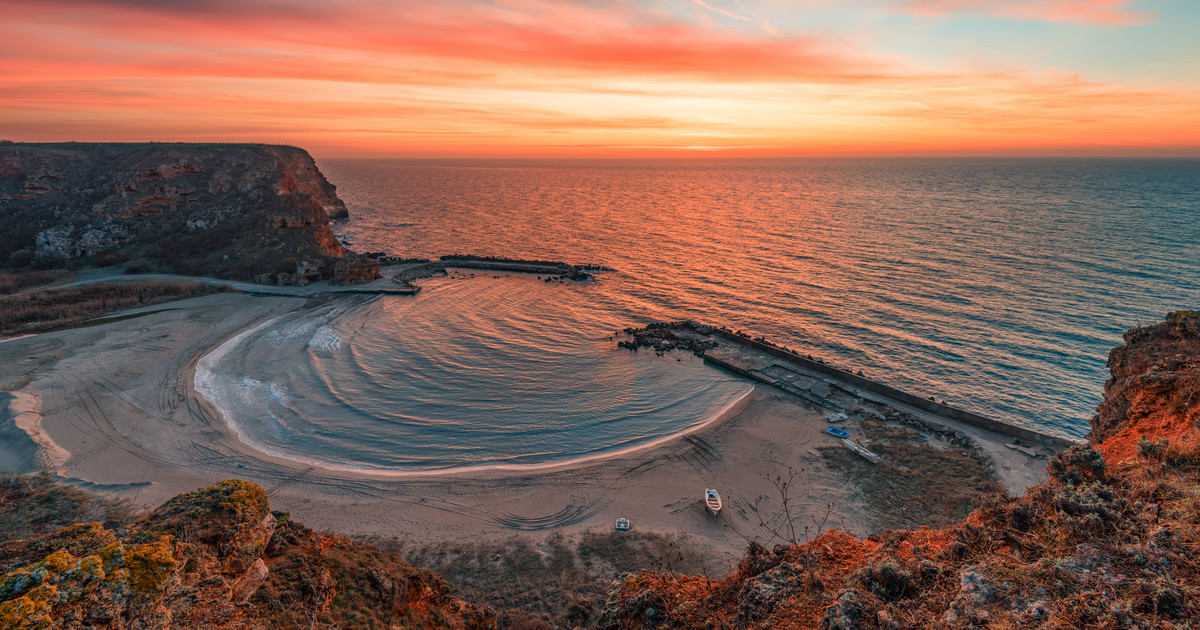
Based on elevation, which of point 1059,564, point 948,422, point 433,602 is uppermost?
point 1059,564

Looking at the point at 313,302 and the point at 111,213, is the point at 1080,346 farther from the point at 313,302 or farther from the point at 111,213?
the point at 111,213

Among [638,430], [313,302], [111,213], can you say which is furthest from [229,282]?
[638,430]

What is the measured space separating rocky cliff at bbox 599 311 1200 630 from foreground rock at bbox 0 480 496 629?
5.17 m

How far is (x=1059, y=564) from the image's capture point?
7195mm

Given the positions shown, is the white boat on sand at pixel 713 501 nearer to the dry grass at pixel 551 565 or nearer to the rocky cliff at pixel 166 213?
the dry grass at pixel 551 565

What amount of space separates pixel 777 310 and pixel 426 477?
39.6m

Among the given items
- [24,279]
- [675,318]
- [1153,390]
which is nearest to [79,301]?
[24,279]

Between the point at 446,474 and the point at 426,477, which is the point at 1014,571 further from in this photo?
the point at 426,477

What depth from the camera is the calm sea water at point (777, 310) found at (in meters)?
34.0

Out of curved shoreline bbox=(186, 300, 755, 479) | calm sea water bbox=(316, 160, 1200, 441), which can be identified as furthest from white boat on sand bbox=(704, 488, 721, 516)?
calm sea water bbox=(316, 160, 1200, 441)

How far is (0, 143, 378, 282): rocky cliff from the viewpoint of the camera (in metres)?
62.3

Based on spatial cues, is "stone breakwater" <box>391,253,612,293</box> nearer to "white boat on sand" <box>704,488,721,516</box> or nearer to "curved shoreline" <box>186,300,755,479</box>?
"curved shoreline" <box>186,300,755,479</box>

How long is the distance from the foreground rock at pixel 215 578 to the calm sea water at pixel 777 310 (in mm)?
16671

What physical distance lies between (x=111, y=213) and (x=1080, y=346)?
11395 cm
